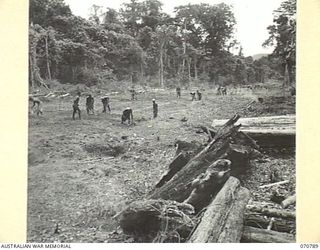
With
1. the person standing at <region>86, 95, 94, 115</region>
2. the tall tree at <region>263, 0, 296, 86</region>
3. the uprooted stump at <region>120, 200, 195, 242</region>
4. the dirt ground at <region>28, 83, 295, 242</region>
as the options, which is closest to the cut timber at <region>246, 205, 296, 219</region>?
the dirt ground at <region>28, 83, 295, 242</region>

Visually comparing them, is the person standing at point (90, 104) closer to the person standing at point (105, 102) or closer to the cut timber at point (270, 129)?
the person standing at point (105, 102)

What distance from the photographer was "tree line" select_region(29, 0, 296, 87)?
11.1 ft

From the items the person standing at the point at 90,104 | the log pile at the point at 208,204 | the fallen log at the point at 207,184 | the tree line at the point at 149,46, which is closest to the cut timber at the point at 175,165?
the log pile at the point at 208,204

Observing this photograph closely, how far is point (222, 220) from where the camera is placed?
10.3ft

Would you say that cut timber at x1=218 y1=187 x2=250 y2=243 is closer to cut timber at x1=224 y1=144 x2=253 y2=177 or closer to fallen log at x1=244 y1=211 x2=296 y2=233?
fallen log at x1=244 y1=211 x2=296 y2=233

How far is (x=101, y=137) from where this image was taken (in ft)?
11.3

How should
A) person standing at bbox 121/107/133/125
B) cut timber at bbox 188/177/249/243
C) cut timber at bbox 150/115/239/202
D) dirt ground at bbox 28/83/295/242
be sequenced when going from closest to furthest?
cut timber at bbox 188/177/249/243 → dirt ground at bbox 28/83/295/242 → cut timber at bbox 150/115/239/202 → person standing at bbox 121/107/133/125

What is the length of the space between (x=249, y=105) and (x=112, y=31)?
138 centimetres

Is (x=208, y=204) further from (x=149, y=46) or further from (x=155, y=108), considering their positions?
(x=149, y=46)

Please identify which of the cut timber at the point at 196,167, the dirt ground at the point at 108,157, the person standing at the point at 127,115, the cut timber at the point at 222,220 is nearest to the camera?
the cut timber at the point at 222,220

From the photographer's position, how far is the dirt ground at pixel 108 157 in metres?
3.24

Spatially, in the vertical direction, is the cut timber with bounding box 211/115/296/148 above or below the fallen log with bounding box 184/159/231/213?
above
